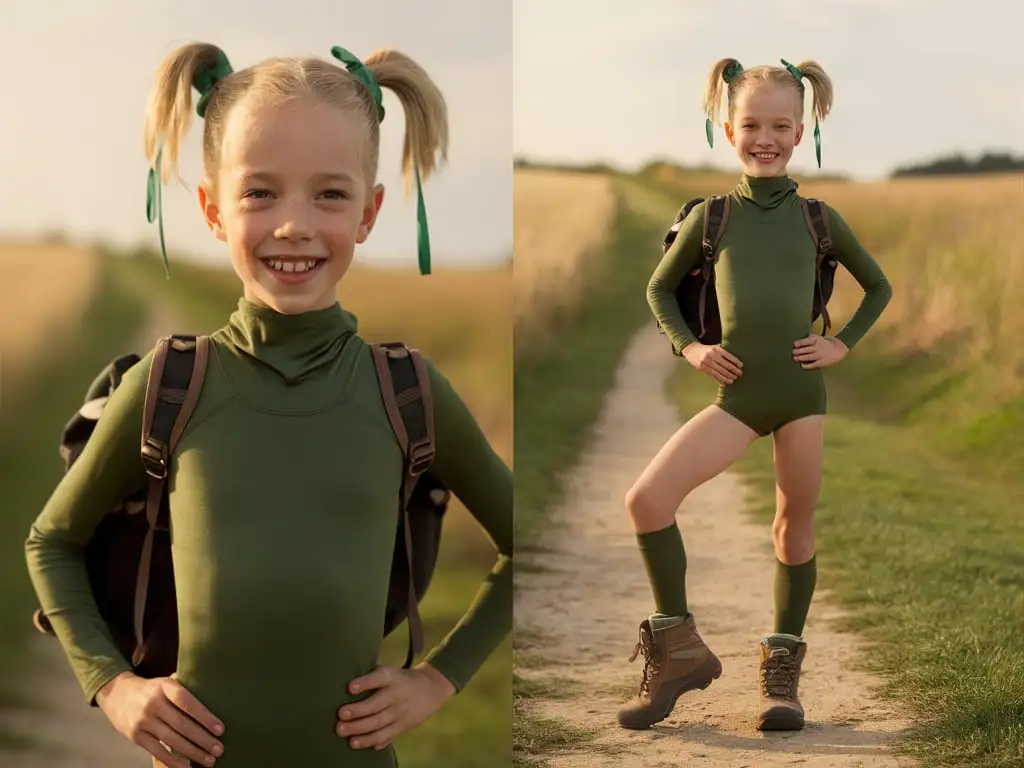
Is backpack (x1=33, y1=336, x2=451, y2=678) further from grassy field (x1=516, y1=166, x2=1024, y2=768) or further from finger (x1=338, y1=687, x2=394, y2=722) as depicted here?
grassy field (x1=516, y1=166, x2=1024, y2=768)

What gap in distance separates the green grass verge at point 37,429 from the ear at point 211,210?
316 cm

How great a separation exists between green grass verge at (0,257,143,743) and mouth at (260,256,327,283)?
10.9ft

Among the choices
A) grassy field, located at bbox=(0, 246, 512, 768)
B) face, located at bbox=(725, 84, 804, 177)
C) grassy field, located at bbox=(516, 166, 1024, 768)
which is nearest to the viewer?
face, located at bbox=(725, 84, 804, 177)

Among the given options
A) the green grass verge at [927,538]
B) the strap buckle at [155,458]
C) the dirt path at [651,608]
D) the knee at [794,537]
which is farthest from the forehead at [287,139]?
the green grass verge at [927,538]

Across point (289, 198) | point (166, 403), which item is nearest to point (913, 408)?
point (289, 198)

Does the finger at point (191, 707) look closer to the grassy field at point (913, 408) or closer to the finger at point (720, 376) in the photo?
the finger at point (720, 376)

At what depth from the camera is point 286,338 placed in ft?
8.04

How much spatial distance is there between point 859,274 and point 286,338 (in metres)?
3.04

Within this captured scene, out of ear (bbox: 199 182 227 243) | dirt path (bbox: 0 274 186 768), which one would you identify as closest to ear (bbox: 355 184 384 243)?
ear (bbox: 199 182 227 243)

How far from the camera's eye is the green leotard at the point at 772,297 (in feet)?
15.8

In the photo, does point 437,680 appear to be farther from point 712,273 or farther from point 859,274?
point 859,274

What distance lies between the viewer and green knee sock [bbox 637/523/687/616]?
199 inches

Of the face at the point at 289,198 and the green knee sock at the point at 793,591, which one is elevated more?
the face at the point at 289,198

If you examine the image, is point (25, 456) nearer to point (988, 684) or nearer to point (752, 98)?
point (752, 98)
